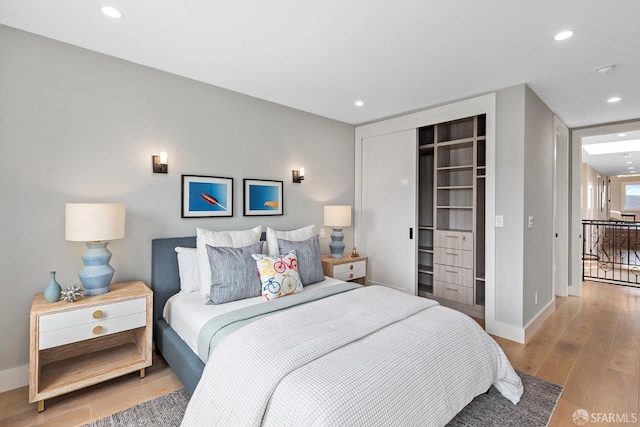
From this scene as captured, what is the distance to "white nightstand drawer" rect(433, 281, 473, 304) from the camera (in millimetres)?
3699

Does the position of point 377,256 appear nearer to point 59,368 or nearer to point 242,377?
point 242,377

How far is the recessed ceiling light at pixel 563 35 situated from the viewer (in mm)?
2092

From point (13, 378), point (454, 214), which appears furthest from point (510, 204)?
point (13, 378)

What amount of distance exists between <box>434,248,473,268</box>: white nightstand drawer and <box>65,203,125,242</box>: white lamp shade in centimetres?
353

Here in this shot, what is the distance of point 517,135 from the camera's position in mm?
3010

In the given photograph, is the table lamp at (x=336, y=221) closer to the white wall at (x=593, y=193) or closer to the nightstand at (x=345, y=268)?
the nightstand at (x=345, y=268)

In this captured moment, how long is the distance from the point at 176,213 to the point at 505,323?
3.43 meters

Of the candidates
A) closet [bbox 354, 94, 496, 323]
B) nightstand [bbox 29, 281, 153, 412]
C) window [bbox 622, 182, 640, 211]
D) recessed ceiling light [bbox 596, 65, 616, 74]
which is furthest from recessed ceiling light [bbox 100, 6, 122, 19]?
window [bbox 622, 182, 640, 211]

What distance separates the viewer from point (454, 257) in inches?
151

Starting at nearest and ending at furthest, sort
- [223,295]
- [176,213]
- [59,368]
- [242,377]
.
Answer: [242,377], [59,368], [223,295], [176,213]

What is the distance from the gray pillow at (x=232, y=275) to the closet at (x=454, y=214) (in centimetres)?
249

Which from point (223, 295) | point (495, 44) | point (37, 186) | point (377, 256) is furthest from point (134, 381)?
point (495, 44)

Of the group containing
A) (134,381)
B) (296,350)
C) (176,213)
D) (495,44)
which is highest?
(495,44)

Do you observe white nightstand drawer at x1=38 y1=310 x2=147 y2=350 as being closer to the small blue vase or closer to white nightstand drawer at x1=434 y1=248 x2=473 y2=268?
the small blue vase
